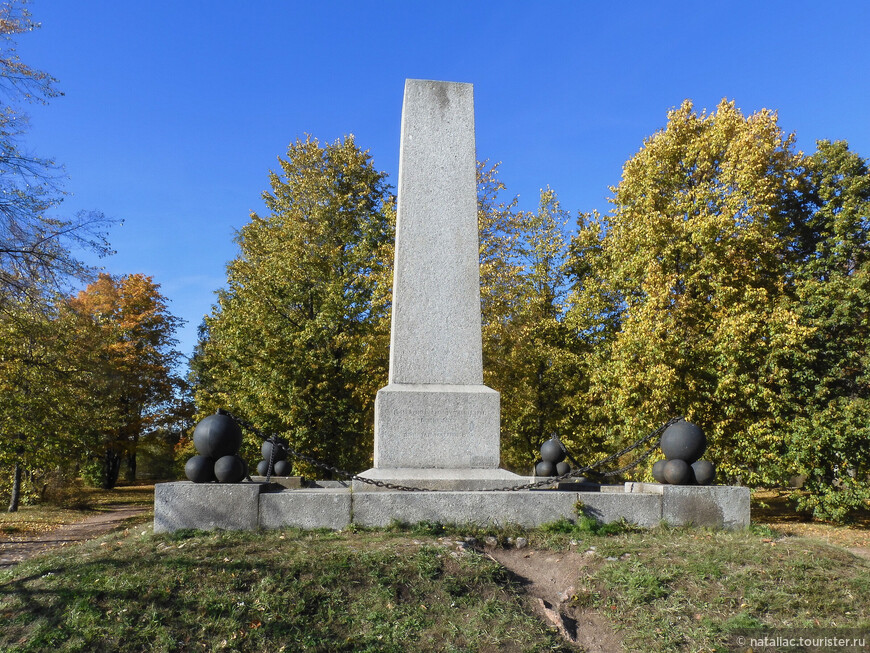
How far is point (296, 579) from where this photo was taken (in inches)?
184

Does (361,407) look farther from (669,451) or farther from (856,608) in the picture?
(856,608)

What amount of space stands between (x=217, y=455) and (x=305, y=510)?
3.99ft

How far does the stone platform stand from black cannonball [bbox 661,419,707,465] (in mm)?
486

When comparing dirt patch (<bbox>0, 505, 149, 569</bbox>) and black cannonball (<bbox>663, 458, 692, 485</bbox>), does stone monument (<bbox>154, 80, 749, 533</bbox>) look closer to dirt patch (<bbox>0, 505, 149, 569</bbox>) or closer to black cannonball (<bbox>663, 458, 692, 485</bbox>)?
black cannonball (<bbox>663, 458, 692, 485</bbox>)

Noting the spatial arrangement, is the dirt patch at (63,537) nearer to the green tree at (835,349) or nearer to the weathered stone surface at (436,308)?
the weathered stone surface at (436,308)

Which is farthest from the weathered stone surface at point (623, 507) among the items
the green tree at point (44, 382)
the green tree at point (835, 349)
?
the green tree at point (44, 382)

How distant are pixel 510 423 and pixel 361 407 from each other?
448cm

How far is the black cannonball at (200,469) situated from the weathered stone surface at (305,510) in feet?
2.40

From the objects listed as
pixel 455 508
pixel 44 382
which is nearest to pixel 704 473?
pixel 455 508

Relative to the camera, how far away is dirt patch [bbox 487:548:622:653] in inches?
170

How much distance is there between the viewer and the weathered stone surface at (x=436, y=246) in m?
7.64

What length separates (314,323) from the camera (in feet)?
58.9

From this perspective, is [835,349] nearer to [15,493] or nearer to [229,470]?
[229,470]

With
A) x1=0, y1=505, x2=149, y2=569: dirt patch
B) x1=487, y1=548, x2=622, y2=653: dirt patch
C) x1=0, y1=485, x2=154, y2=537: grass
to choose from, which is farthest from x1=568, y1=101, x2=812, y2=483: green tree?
x1=0, y1=485, x2=154, y2=537: grass
